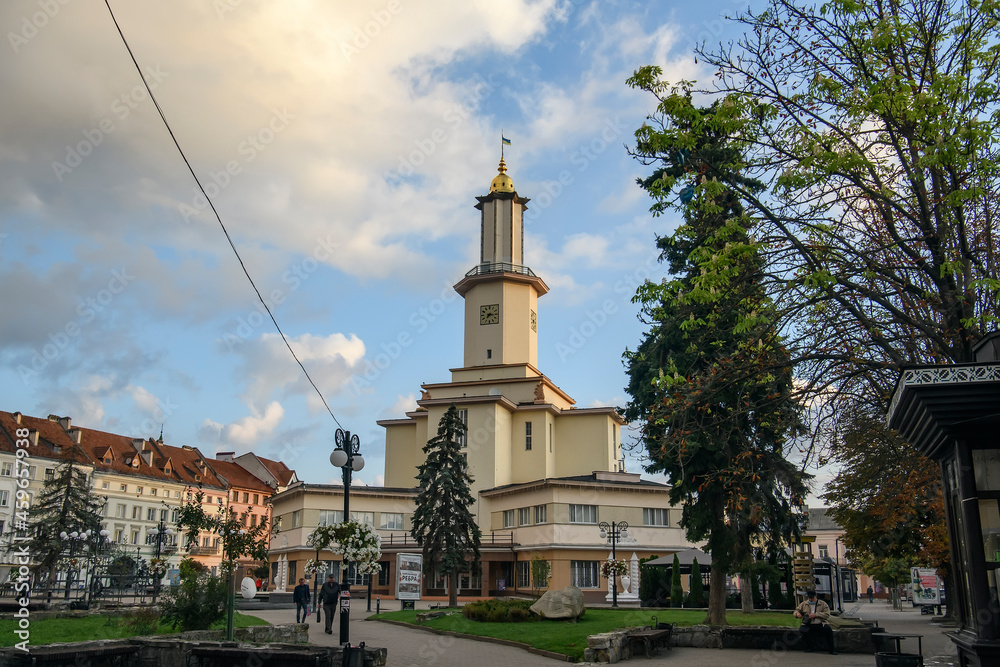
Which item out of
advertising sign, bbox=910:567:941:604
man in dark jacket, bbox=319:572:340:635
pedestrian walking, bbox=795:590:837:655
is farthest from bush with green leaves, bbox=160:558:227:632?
advertising sign, bbox=910:567:941:604

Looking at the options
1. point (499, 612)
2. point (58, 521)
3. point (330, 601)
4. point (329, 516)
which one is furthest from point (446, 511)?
point (58, 521)

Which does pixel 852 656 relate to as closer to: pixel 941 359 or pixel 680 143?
pixel 941 359

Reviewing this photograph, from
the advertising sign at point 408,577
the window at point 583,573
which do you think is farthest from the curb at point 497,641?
the window at point 583,573

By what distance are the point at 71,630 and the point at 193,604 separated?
4.38 meters

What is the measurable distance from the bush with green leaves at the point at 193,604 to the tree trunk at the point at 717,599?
13175 millimetres

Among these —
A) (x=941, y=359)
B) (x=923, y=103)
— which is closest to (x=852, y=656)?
(x=941, y=359)

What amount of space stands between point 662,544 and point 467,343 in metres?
19.3

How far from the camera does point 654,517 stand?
4803cm

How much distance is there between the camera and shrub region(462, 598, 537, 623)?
2323 centimetres

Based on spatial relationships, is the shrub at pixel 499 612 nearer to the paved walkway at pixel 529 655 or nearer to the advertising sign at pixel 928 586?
the paved walkway at pixel 529 655

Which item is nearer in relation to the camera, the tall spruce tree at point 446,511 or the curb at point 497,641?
the curb at point 497,641

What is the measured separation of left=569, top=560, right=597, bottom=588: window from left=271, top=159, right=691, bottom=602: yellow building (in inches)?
2.9

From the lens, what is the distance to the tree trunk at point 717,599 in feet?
72.6

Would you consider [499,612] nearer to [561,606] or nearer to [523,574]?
[561,606]
